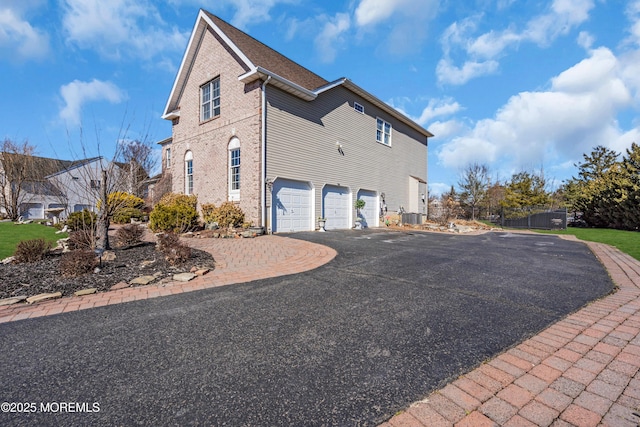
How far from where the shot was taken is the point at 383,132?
704 inches

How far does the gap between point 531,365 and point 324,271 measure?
3472mm

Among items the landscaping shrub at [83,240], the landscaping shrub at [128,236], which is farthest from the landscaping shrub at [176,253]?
the landscaping shrub at [128,236]

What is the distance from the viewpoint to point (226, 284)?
14.5 ft

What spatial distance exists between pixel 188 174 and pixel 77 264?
1108 cm

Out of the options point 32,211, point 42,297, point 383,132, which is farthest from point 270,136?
point 32,211

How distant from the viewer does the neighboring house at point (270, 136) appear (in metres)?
11.3

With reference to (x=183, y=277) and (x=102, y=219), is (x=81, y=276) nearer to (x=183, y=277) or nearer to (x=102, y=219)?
(x=183, y=277)

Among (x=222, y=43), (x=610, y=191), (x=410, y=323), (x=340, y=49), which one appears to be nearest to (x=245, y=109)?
(x=222, y=43)

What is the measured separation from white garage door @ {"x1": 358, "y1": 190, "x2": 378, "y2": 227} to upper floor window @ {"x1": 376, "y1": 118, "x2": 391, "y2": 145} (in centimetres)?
372

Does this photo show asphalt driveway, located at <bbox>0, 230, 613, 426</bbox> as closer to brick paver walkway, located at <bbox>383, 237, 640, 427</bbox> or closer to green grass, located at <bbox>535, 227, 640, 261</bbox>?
brick paver walkway, located at <bbox>383, 237, 640, 427</bbox>

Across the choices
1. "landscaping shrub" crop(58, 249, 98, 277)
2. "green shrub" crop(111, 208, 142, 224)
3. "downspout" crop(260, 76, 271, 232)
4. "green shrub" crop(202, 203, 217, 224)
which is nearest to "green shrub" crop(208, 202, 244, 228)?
"green shrub" crop(202, 203, 217, 224)

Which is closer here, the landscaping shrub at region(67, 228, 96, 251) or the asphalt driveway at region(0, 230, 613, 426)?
the asphalt driveway at region(0, 230, 613, 426)

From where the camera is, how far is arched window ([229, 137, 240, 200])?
12117mm

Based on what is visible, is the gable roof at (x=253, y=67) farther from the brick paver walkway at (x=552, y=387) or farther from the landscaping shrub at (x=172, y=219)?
the brick paver walkway at (x=552, y=387)
